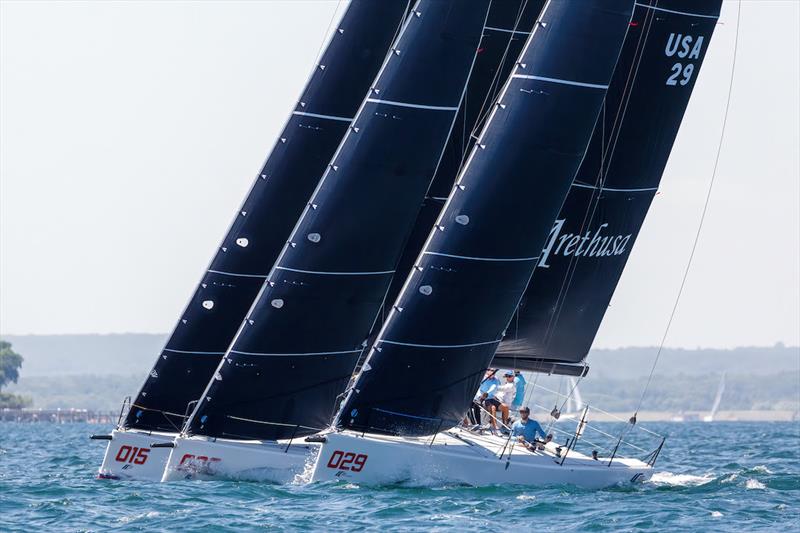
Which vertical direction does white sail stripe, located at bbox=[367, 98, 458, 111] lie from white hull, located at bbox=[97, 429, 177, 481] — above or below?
above

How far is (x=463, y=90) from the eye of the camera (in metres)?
26.9

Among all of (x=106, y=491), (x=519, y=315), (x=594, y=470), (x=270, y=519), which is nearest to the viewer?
(x=270, y=519)

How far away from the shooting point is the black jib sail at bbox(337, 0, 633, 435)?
26.3 metres

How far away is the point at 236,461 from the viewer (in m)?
26.3

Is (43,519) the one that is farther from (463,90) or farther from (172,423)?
(463,90)

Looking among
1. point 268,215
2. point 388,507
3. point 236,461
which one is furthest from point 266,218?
point 388,507

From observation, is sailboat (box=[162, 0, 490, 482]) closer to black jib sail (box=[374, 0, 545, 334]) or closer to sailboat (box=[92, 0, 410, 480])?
sailboat (box=[92, 0, 410, 480])

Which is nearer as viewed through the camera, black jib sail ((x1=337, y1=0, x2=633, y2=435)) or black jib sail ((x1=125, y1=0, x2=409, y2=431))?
black jib sail ((x1=337, y1=0, x2=633, y2=435))

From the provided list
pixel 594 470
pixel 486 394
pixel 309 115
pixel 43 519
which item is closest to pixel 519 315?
pixel 486 394

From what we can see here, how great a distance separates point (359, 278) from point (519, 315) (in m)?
4.68

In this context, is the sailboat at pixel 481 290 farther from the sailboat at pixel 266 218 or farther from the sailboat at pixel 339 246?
the sailboat at pixel 266 218

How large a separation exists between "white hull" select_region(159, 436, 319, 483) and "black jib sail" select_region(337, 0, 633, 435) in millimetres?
1082

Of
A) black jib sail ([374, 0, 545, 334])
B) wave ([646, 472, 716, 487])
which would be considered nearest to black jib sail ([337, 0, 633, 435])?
black jib sail ([374, 0, 545, 334])

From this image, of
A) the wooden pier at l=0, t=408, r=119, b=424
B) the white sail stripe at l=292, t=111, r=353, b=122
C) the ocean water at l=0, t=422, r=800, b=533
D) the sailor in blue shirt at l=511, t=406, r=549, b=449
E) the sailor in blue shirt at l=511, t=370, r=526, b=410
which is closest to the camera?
the ocean water at l=0, t=422, r=800, b=533
